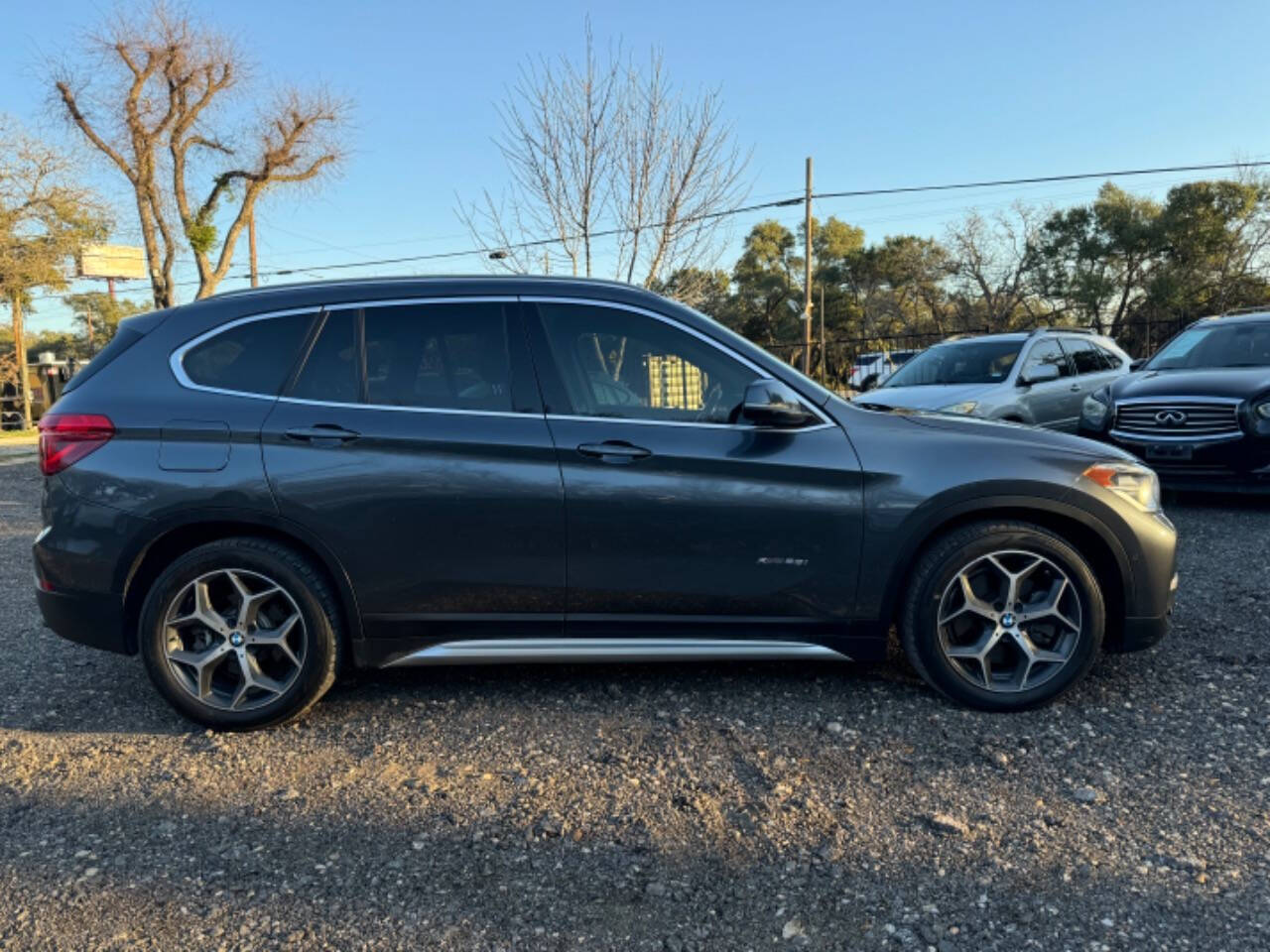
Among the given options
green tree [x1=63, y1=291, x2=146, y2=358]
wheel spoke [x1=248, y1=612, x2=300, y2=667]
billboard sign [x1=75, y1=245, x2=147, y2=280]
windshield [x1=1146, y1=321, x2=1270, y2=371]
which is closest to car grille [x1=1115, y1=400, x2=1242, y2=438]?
windshield [x1=1146, y1=321, x2=1270, y2=371]

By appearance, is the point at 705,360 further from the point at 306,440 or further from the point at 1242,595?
the point at 1242,595

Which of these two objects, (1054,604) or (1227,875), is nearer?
(1227,875)

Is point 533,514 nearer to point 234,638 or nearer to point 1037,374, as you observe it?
point 234,638

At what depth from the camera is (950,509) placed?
3.19 metres

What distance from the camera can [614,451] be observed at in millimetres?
3148

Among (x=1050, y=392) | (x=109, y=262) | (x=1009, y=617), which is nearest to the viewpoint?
(x=1009, y=617)

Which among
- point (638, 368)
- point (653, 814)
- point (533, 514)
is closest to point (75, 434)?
point (533, 514)

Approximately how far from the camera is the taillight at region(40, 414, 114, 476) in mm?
3174

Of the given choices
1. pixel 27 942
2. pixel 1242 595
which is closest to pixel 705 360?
pixel 27 942

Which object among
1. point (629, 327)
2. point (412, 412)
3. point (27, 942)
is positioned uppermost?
point (629, 327)

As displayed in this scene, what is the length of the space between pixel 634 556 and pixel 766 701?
0.85 metres

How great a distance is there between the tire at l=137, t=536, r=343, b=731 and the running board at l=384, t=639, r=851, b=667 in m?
0.32

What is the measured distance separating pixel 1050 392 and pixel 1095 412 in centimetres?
101

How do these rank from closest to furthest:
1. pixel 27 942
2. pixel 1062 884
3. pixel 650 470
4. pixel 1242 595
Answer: pixel 27 942 < pixel 1062 884 < pixel 650 470 < pixel 1242 595
